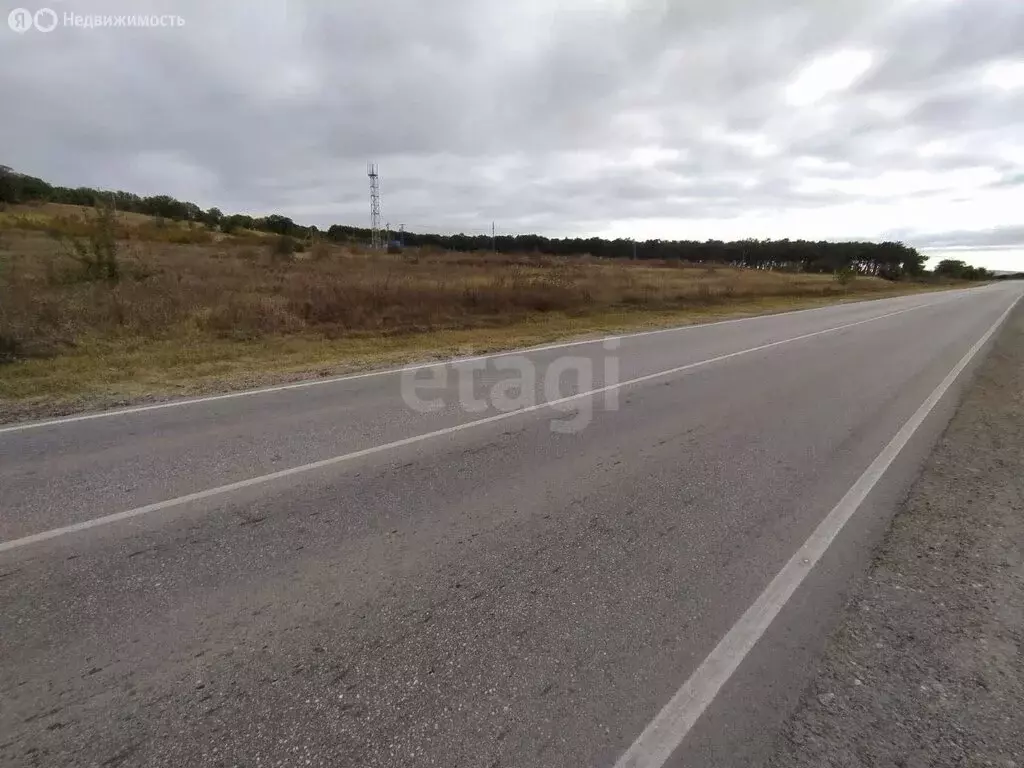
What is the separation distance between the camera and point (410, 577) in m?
3.19

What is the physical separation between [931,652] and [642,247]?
11840 cm

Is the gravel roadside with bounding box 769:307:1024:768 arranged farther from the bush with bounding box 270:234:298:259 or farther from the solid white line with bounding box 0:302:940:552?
the bush with bounding box 270:234:298:259

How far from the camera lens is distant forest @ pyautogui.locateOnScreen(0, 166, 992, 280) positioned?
2442 inches

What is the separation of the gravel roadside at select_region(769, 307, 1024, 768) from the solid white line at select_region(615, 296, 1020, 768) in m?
0.30

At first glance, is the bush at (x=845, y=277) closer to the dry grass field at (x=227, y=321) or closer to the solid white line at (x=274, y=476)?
the dry grass field at (x=227, y=321)

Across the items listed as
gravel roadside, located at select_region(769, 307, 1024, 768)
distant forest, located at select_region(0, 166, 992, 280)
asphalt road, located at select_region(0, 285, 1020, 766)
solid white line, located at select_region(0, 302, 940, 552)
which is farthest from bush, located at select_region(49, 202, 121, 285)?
distant forest, located at select_region(0, 166, 992, 280)

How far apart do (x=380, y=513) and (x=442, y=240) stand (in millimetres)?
91213

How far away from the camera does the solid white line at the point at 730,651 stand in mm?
2115

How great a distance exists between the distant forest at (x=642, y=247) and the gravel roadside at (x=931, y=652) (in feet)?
201

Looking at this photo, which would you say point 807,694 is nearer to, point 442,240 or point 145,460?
point 145,460

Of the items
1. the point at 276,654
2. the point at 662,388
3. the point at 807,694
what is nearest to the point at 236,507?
the point at 276,654

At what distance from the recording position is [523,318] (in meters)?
18.0

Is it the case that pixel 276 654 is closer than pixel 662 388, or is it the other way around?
pixel 276 654

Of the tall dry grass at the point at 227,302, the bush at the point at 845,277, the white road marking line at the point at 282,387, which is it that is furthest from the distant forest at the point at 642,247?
the white road marking line at the point at 282,387
